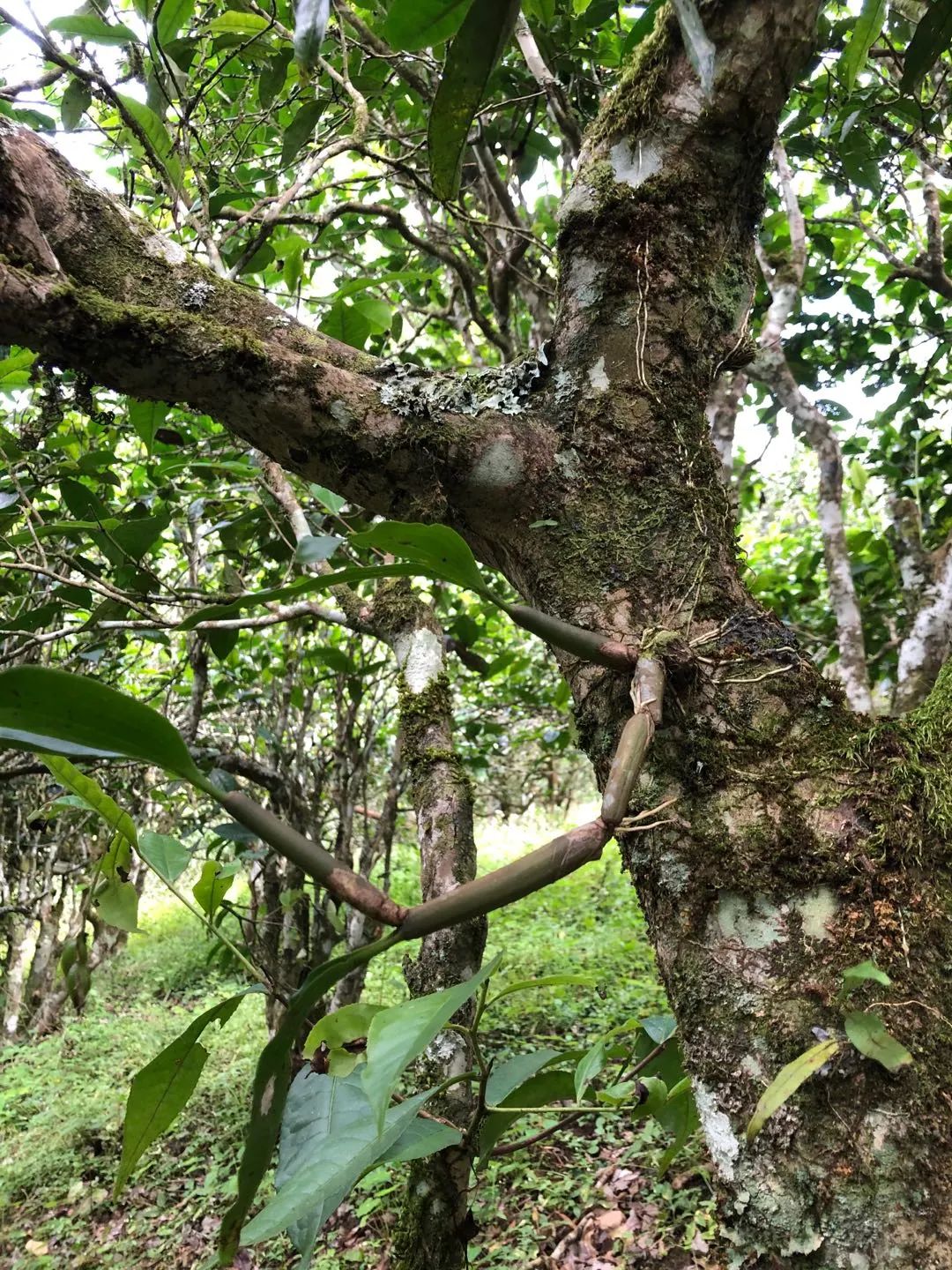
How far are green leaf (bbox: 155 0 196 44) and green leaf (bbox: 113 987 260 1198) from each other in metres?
1.67

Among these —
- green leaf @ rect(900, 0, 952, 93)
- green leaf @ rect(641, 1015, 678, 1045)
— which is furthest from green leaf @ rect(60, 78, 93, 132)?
green leaf @ rect(641, 1015, 678, 1045)

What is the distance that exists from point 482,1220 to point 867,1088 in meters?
1.96

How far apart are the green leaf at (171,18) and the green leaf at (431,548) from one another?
1415 millimetres

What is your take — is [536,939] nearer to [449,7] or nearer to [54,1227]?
[54,1227]

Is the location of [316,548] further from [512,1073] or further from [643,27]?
[643,27]

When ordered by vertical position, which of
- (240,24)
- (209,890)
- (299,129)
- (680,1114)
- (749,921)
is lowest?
(680,1114)

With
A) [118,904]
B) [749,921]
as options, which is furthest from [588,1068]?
[118,904]

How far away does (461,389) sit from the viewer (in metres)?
0.89

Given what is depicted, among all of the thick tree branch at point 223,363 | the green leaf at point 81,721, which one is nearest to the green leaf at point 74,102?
the thick tree branch at point 223,363

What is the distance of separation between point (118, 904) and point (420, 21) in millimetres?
1086

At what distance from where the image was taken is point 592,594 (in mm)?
794

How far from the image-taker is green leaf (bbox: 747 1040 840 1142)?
0.50m

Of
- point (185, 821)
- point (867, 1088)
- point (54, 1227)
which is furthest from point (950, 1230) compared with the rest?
point (185, 821)

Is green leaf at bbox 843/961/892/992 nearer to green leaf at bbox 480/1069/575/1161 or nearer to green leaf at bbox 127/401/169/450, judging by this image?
green leaf at bbox 480/1069/575/1161
